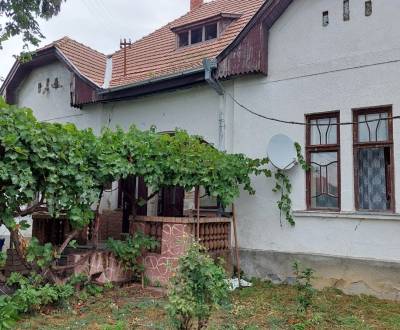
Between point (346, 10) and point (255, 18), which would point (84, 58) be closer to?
point (255, 18)

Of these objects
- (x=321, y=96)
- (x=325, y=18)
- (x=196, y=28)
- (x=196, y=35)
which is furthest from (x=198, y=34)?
(x=321, y=96)

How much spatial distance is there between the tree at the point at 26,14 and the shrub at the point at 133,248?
735cm

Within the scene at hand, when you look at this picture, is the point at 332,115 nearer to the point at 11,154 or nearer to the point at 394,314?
the point at 394,314

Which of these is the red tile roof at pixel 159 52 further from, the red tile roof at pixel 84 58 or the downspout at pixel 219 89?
the downspout at pixel 219 89

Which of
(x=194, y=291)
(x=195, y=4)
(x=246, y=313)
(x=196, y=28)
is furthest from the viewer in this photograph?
Answer: (x=195, y=4)

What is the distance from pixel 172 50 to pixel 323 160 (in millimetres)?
6071

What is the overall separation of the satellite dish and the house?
29 centimetres

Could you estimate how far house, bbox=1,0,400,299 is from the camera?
25.4 ft

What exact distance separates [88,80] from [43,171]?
6.63 m

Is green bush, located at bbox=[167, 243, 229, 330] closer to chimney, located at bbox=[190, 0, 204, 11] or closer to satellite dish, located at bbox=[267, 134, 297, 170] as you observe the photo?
satellite dish, located at bbox=[267, 134, 297, 170]

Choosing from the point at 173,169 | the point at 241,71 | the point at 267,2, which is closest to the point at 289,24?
the point at 267,2

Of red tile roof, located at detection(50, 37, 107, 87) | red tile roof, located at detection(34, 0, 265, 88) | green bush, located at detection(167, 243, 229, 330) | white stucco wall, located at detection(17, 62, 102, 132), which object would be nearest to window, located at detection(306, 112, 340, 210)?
red tile roof, located at detection(34, 0, 265, 88)

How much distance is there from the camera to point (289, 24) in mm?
9133

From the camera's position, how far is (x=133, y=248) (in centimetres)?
796
